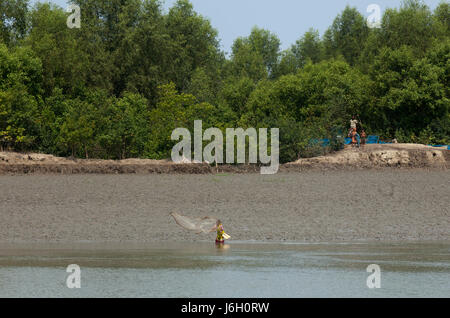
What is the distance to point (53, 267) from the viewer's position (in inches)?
552

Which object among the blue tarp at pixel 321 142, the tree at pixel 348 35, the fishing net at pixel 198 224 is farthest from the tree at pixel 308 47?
the fishing net at pixel 198 224

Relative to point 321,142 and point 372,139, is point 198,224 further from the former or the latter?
point 372,139

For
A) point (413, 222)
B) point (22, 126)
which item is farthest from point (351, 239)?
point (22, 126)

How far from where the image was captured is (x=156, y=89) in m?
75.4

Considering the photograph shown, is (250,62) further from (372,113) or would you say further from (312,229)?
(312,229)

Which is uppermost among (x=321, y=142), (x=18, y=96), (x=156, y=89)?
(x=156, y=89)

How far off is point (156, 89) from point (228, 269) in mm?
62801

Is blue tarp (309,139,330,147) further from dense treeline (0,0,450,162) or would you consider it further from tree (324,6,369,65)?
tree (324,6,369,65)

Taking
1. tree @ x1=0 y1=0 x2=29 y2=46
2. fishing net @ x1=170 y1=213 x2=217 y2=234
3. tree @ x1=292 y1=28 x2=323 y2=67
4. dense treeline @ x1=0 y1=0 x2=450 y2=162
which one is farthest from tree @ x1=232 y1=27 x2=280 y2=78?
fishing net @ x1=170 y1=213 x2=217 y2=234

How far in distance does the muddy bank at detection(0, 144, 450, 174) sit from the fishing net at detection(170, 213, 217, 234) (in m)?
18.6

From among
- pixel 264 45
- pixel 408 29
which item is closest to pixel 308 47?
pixel 264 45

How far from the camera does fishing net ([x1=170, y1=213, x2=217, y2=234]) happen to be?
19.6 meters

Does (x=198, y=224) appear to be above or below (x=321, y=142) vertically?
below

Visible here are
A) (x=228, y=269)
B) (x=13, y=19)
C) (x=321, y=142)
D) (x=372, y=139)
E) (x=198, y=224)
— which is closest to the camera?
(x=228, y=269)
